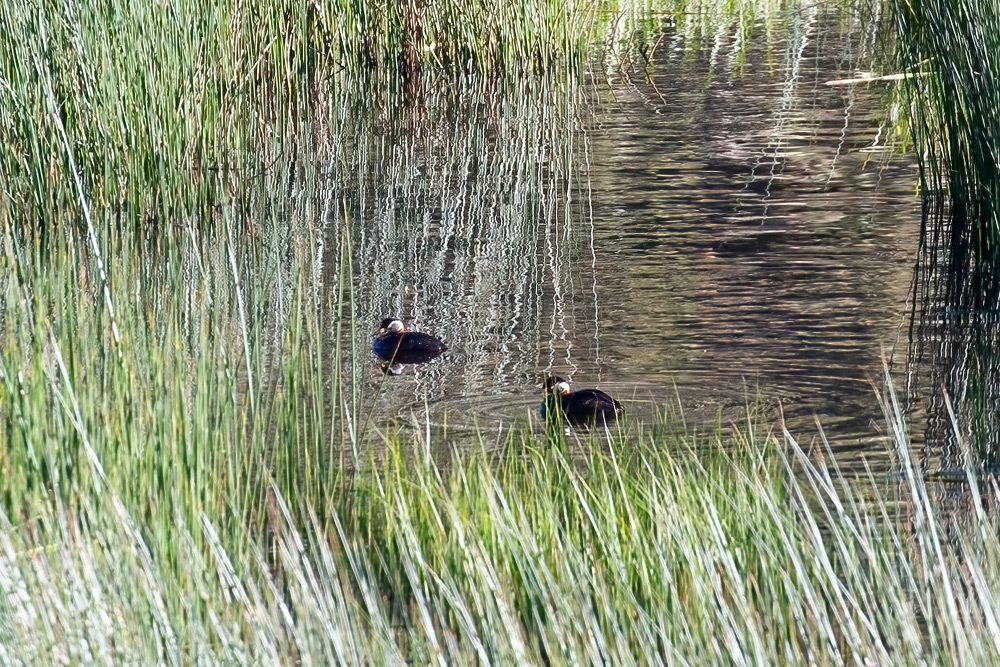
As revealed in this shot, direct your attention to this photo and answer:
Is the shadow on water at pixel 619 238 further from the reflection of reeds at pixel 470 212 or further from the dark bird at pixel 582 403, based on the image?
the dark bird at pixel 582 403

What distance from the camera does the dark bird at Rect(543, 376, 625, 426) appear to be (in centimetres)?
412

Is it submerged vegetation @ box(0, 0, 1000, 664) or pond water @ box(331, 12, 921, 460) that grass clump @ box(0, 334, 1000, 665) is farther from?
pond water @ box(331, 12, 921, 460)

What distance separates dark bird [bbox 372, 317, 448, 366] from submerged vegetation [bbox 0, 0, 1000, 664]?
134 millimetres

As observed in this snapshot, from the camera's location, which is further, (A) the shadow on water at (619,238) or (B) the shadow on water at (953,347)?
(A) the shadow on water at (619,238)

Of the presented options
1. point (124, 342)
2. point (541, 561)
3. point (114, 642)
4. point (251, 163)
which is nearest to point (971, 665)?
point (541, 561)

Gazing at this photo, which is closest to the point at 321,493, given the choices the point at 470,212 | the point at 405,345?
the point at 405,345

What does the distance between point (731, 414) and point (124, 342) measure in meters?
1.98

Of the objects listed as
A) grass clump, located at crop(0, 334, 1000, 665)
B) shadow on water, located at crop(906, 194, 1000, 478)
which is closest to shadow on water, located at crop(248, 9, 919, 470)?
shadow on water, located at crop(906, 194, 1000, 478)

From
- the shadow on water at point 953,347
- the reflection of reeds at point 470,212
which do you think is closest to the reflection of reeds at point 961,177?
the shadow on water at point 953,347

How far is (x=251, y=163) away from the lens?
7121mm

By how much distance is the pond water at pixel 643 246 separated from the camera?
183 inches

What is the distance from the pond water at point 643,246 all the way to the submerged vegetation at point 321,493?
13 cm

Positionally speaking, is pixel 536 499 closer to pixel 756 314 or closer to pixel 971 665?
pixel 971 665

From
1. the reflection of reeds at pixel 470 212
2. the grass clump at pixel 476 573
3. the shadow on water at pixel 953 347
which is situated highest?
the grass clump at pixel 476 573
